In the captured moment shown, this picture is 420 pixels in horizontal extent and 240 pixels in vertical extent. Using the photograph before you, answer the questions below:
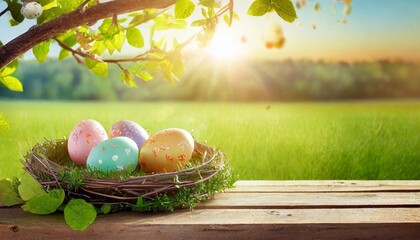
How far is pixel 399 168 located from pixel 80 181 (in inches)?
69.9

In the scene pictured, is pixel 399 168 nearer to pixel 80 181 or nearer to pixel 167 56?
pixel 167 56

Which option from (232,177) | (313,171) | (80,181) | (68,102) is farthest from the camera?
(68,102)

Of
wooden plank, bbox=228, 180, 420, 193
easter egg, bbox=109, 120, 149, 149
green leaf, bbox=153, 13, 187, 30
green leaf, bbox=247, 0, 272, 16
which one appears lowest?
wooden plank, bbox=228, 180, 420, 193

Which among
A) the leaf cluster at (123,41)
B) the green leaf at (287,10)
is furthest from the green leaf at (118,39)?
the green leaf at (287,10)

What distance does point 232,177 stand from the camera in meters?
1.89

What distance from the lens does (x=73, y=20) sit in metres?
1.53

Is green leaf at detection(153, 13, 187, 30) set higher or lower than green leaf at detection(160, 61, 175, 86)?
higher

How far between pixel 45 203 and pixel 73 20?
1.57ft

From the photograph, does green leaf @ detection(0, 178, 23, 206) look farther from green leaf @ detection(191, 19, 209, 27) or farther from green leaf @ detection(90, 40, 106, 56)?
green leaf @ detection(191, 19, 209, 27)

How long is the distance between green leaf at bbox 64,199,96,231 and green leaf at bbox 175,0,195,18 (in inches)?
20.2

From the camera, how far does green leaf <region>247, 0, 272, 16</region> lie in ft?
4.23

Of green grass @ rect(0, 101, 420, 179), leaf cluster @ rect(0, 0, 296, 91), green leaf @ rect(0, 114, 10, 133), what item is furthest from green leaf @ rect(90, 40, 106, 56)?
green grass @ rect(0, 101, 420, 179)

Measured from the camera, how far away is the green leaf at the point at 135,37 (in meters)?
1.85

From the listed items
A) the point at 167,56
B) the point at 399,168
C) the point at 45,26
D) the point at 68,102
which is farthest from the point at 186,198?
the point at 68,102
